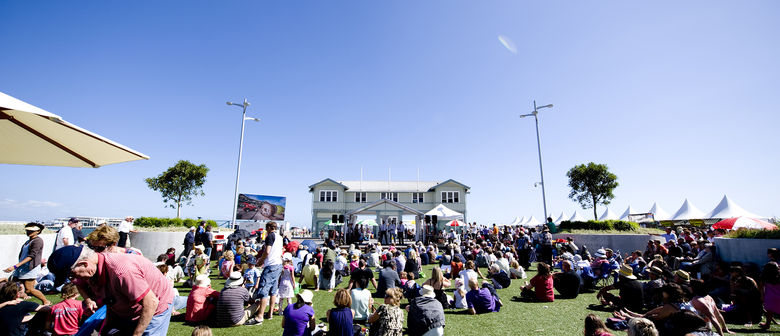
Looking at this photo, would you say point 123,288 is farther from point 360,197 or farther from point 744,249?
point 360,197

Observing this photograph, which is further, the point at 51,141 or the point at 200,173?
the point at 200,173

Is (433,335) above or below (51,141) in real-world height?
below

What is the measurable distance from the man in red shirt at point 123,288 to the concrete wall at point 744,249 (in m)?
12.9

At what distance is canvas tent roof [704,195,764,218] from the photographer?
87.1 ft

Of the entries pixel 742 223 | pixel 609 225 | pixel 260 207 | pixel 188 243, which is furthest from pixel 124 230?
pixel 260 207

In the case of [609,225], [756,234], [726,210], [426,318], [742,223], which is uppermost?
[726,210]

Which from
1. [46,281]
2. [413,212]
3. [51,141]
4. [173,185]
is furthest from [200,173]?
[51,141]

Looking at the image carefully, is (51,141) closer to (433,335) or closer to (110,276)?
(110,276)

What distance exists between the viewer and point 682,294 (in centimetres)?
488

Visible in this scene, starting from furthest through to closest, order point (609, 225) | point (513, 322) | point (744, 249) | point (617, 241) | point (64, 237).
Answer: point (609, 225) → point (617, 241) → point (744, 249) → point (64, 237) → point (513, 322)

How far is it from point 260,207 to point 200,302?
36.7 m

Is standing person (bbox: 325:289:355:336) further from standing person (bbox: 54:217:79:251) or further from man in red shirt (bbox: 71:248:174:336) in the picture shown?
standing person (bbox: 54:217:79:251)

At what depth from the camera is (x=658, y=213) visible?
3572 centimetres

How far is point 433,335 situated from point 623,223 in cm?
1990
